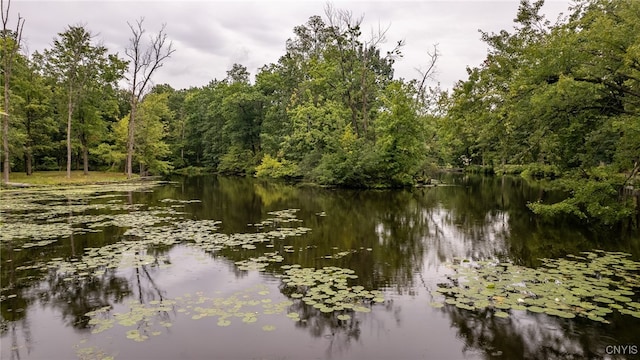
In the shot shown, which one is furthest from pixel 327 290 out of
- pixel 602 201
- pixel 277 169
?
pixel 277 169

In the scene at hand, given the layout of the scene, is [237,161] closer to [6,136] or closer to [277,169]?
[277,169]

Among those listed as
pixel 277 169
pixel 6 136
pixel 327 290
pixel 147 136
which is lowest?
pixel 327 290

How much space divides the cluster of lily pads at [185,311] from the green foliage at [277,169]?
92.3 feet

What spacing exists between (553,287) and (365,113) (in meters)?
24.8

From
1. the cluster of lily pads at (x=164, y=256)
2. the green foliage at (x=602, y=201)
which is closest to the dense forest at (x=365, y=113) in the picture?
the green foliage at (x=602, y=201)

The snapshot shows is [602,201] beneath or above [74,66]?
beneath

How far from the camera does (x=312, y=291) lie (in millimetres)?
6836

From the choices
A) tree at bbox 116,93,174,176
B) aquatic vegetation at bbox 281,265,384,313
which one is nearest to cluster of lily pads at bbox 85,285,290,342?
aquatic vegetation at bbox 281,265,384,313

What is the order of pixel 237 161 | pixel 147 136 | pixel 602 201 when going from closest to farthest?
pixel 602 201
pixel 147 136
pixel 237 161

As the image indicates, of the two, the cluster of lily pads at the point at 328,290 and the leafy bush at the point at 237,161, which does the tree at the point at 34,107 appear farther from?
the cluster of lily pads at the point at 328,290

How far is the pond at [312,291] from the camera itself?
5.12 meters

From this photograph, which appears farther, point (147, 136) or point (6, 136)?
point (147, 136)

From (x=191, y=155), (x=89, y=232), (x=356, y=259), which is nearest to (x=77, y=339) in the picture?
(x=356, y=259)

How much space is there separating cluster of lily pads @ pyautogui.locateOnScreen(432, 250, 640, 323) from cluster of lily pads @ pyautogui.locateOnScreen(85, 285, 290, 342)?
9.57 ft
